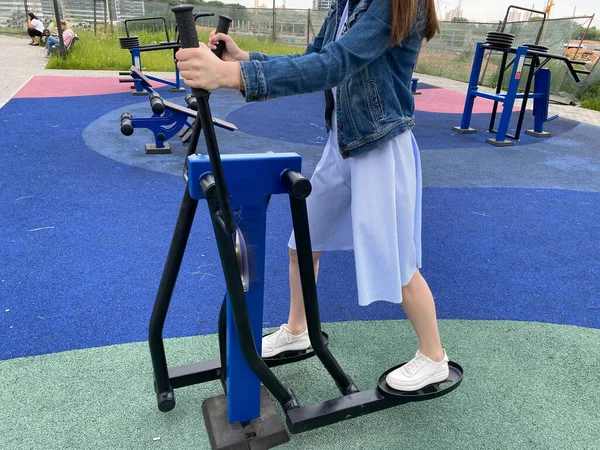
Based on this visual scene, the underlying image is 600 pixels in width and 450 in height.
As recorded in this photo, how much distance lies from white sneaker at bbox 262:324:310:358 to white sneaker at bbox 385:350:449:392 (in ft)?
1.22

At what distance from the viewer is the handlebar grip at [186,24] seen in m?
0.86

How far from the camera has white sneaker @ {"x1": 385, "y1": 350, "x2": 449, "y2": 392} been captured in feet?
5.12

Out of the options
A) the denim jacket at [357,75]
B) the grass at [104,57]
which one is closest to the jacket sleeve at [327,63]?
the denim jacket at [357,75]

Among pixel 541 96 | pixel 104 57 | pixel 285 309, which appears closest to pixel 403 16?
pixel 285 309

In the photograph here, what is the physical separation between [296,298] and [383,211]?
0.55m

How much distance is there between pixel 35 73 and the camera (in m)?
9.23

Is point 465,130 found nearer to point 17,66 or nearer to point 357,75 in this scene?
point 357,75

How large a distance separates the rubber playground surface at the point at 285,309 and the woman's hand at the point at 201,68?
42.4 inches

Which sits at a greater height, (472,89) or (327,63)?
(327,63)

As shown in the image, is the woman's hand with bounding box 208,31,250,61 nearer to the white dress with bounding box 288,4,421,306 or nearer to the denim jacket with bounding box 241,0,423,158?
the denim jacket with bounding box 241,0,423,158

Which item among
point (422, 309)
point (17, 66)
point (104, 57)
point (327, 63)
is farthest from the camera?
point (104, 57)

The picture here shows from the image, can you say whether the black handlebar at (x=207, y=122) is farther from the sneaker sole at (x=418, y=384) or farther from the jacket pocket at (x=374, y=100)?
the sneaker sole at (x=418, y=384)

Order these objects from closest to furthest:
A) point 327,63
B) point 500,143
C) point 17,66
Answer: point 327,63 → point 500,143 → point 17,66

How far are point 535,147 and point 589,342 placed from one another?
13.1ft
